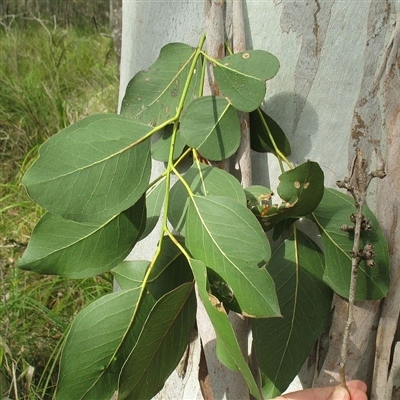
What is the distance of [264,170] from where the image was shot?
909mm

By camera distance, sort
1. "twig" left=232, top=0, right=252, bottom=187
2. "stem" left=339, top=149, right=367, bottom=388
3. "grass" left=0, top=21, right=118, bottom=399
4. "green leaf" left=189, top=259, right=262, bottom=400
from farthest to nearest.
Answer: "grass" left=0, top=21, right=118, bottom=399 → "twig" left=232, top=0, right=252, bottom=187 → "stem" left=339, top=149, right=367, bottom=388 → "green leaf" left=189, top=259, right=262, bottom=400

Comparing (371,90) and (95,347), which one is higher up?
(371,90)

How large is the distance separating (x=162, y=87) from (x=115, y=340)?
16.1 inches

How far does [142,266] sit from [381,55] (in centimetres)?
49

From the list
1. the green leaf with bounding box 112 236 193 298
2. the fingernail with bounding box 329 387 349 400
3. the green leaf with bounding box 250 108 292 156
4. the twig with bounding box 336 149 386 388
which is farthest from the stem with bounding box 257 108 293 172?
the fingernail with bounding box 329 387 349 400

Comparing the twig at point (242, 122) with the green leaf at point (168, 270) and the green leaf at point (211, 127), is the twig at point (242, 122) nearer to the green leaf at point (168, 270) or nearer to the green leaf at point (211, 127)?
the green leaf at point (211, 127)

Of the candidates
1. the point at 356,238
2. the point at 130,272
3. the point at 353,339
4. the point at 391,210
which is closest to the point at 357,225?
the point at 356,238

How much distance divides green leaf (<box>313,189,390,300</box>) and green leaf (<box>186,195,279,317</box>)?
182 mm

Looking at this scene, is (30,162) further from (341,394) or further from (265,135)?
(341,394)

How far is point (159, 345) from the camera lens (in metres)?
0.74

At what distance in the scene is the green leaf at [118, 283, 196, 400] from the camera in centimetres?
72

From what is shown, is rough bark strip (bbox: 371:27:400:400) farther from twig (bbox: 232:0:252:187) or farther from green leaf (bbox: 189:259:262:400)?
green leaf (bbox: 189:259:262:400)

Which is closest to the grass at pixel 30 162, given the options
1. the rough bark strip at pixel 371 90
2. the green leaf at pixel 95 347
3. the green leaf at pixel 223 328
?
the green leaf at pixel 95 347

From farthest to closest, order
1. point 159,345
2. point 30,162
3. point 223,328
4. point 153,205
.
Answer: point 30,162
point 153,205
point 159,345
point 223,328
